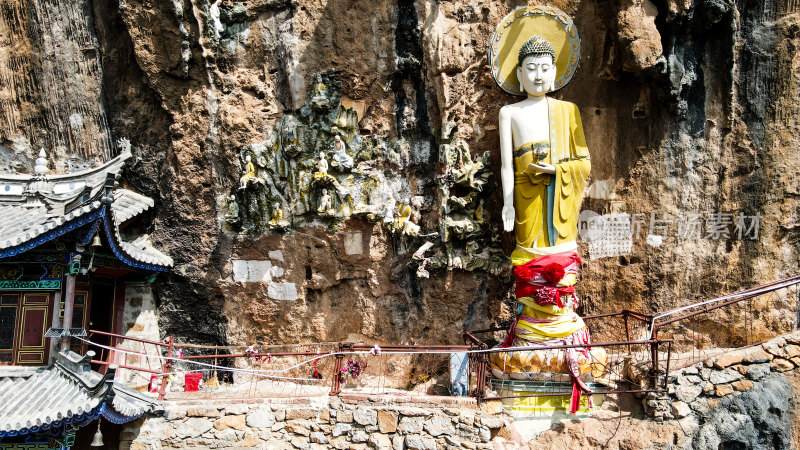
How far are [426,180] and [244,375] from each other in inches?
151

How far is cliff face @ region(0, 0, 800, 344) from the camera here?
32.2 ft

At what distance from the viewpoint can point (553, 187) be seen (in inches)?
361

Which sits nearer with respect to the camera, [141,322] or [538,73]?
[538,73]

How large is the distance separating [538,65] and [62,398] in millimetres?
7067

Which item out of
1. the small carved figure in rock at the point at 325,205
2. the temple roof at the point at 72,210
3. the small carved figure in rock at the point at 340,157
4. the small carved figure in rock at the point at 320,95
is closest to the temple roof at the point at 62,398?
the temple roof at the point at 72,210

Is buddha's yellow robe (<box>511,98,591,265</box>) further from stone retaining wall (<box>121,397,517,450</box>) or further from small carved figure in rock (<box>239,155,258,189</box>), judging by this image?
small carved figure in rock (<box>239,155,258,189</box>)

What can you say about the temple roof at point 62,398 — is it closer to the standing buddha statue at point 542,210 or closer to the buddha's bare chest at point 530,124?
the standing buddha statue at point 542,210

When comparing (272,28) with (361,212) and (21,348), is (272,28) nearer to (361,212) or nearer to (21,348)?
(361,212)

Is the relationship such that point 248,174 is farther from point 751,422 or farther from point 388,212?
point 751,422

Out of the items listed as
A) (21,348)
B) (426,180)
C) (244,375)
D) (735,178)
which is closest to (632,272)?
(735,178)

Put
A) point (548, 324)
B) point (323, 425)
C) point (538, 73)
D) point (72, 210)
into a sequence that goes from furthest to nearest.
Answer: point (538, 73) → point (72, 210) → point (548, 324) → point (323, 425)

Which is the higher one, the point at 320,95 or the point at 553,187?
the point at 320,95

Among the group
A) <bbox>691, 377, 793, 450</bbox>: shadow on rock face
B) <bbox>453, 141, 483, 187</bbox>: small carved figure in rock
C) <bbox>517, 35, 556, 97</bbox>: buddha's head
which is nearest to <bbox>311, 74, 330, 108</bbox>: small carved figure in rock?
<bbox>453, 141, 483, 187</bbox>: small carved figure in rock

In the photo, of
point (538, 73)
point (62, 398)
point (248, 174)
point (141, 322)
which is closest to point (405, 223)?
point (248, 174)
